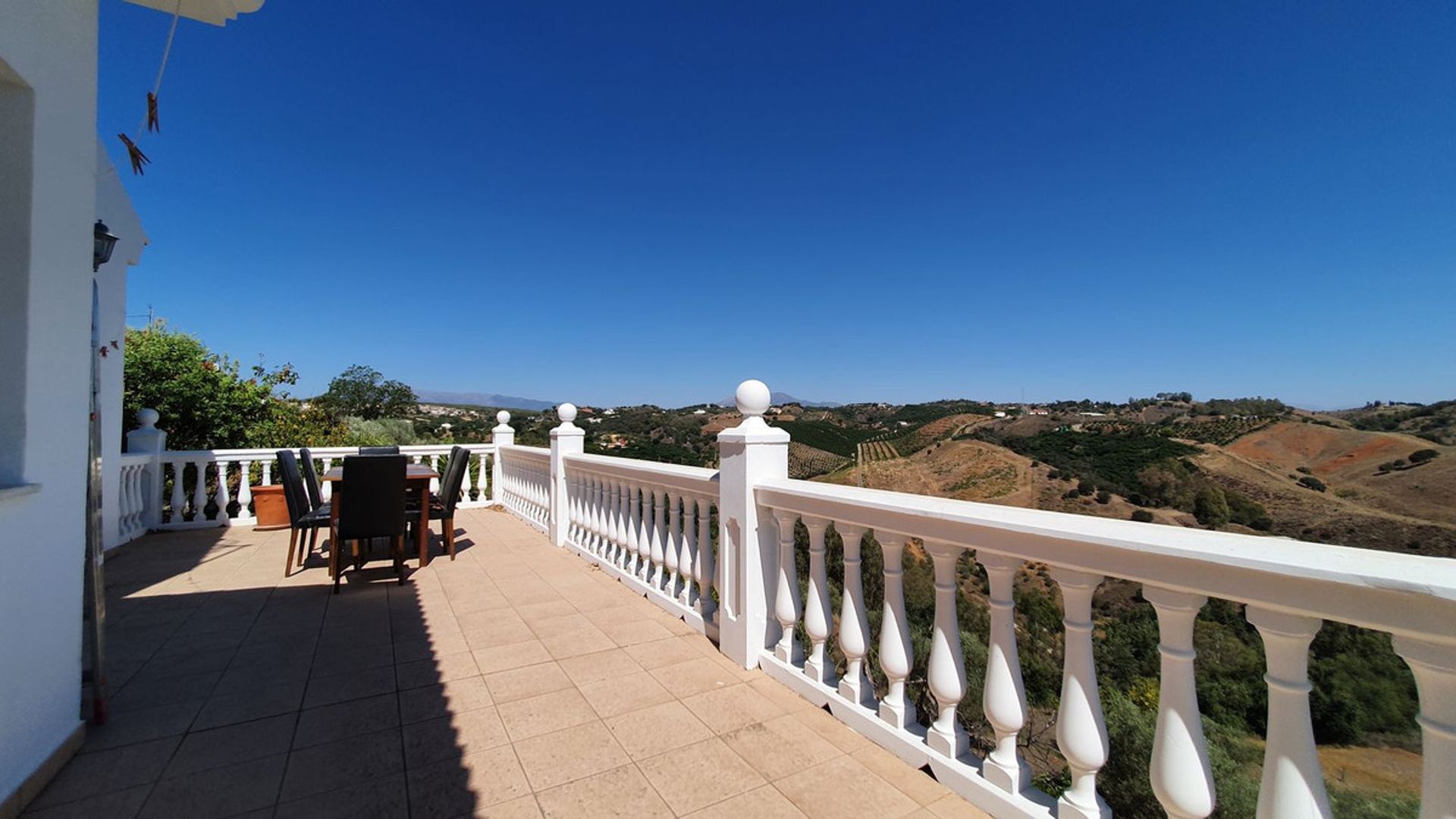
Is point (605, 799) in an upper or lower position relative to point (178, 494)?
lower

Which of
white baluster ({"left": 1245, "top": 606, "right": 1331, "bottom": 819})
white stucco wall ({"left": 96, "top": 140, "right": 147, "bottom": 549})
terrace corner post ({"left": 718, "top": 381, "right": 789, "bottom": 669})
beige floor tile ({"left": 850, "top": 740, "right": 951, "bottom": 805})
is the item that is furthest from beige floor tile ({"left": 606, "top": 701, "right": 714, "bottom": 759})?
white stucco wall ({"left": 96, "top": 140, "right": 147, "bottom": 549})

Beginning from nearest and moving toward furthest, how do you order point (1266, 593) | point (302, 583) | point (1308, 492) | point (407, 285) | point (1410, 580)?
point (1410, 580) < point (1266, 593) < point (302, 583) < point (1308, 492) < point (407, 285)

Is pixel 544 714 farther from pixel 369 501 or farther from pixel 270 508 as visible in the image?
pixel 270 508

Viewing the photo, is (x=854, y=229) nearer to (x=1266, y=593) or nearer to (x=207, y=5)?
(x=207, y=5)

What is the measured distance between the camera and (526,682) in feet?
8.80

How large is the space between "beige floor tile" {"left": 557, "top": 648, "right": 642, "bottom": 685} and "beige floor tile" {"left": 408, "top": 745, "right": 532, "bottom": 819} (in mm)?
644

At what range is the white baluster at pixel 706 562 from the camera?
323 cm

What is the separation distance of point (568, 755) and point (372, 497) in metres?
3.05

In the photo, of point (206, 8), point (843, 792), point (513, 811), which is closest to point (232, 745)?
point (513, 811)

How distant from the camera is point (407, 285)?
53.4 feet

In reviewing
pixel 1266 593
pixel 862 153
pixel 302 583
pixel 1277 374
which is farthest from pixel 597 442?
pixel 1277 374

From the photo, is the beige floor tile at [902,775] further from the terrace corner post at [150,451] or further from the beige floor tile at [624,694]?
the terrace corner post at [150,451]

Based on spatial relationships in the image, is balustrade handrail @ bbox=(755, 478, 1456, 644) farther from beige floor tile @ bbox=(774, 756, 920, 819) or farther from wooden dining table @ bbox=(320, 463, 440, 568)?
wooden dining table @ bbox=(320, 463, 440, 568)

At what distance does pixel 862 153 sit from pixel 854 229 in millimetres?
5170
